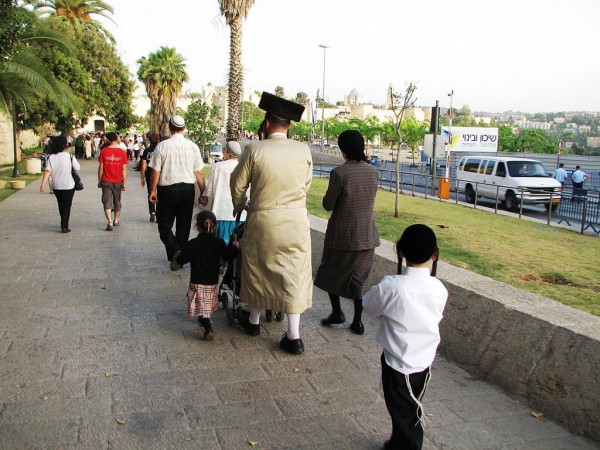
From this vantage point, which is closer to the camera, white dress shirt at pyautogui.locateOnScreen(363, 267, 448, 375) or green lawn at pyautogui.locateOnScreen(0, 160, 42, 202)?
white dress shirt at pyautogui.locateOnScreen(363, 267, 448, 375)

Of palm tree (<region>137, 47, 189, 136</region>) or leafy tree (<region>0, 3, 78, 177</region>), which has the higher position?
palm tree (<region>137, 47, 189, 136</region>)

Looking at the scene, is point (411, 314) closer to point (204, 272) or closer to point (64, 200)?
point (204, 272)

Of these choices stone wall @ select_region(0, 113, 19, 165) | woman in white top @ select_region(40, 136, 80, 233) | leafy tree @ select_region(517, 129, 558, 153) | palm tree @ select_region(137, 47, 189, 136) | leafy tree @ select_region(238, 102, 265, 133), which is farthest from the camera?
leafy tree @ select_region(238, 102, 265, 133)

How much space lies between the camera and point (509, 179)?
72.8ft

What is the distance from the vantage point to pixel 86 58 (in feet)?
116

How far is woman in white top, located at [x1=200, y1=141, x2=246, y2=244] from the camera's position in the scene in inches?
251

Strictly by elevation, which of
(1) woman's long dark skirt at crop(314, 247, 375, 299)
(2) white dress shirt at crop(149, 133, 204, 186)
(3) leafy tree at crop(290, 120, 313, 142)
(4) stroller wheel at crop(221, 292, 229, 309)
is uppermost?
(3) leafy tree at crop(290, 120, 313, 142)

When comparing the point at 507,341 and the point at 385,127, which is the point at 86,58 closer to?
the point at 385,127

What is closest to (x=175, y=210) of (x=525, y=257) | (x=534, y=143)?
(x=525, y=257)

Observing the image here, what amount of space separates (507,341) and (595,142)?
13935 centimetres

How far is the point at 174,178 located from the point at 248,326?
2615mm

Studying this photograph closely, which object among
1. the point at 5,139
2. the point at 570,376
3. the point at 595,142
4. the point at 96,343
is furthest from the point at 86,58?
the point at 595,142

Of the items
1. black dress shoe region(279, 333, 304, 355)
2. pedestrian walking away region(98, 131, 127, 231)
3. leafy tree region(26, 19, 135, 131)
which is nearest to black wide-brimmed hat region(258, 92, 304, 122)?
black dress shoe region(279, 333, 304, 355)

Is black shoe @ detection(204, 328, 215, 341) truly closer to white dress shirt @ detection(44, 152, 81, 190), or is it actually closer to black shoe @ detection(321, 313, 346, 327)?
black shoe @ detection(321, 313, 346, 327)
